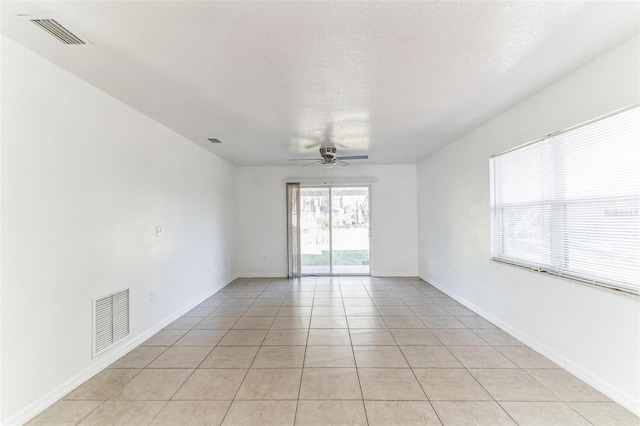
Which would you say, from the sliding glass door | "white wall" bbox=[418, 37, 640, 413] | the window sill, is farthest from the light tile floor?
the sliding glass door

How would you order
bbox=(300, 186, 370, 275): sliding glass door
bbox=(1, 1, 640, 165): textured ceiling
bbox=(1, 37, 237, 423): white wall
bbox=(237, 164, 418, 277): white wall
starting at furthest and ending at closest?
bbox=(300, 186, 370, 275): sliding glass door, bbox=(237, 164, 418, 277): white wall, bbox=(1, 37, 237, 423): white wall, bbox=(1, 1, 640, 165): textured ceiling

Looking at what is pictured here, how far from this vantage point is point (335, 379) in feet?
7.55

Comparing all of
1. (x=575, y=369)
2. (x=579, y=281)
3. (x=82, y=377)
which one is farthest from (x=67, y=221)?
(x=575, y=369)

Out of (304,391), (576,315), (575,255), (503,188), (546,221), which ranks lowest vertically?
(304,391)

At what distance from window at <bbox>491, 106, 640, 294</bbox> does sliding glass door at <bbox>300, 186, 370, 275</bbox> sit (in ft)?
11.0

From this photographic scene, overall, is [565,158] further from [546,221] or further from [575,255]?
[575,255]

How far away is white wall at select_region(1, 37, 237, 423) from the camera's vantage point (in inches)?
71.3

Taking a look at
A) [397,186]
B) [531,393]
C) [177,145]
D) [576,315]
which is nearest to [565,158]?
[576,315]

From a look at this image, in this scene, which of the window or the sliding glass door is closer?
the window

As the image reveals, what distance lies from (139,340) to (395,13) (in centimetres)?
369

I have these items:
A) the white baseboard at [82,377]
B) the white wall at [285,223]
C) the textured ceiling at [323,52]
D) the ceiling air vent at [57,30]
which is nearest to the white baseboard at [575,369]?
the textured ceiling at [323,52]

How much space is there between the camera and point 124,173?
111 inches

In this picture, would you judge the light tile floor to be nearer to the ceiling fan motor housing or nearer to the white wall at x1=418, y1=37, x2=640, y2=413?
the white wall at x1=418, y1=37, x2=640, y2=413

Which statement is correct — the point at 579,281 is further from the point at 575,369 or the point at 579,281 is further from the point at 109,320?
the point at 109,320
